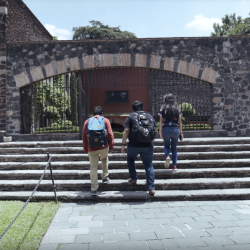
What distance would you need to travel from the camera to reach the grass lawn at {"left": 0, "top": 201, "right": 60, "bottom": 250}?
10.5 ft

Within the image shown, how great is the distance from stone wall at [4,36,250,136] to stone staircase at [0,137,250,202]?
224cm

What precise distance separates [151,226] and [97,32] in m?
22.7

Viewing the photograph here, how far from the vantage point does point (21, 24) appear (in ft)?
36.9

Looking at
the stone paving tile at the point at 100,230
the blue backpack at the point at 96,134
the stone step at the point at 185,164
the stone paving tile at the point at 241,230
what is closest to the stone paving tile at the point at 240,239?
the stone paving tile at the point at 241,230

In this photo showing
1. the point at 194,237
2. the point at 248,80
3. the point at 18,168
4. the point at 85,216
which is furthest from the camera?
the point at 248,80

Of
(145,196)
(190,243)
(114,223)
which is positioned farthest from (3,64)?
(190,243)

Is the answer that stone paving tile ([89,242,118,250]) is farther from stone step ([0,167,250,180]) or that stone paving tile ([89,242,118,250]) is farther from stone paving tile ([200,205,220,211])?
stone step ([0,167,250,180])

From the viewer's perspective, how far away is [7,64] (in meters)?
9.48

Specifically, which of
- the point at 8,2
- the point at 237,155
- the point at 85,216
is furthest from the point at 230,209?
the point at 8,2

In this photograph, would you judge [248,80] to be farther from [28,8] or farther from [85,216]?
[28,8]

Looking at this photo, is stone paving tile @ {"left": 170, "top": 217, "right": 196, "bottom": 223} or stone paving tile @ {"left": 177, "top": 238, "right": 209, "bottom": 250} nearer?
stone paving tile @ {"left": 177, "top": 238, "right": 209, "bottom": 250}

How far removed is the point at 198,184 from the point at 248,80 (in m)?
5.38

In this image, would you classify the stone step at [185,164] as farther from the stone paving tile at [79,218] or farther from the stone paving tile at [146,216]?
the stone paving tile at [79,218]

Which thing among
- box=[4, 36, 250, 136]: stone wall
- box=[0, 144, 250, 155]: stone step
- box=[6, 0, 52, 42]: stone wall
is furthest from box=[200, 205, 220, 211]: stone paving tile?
box=[6, 0, 52, 42]: stone wall
